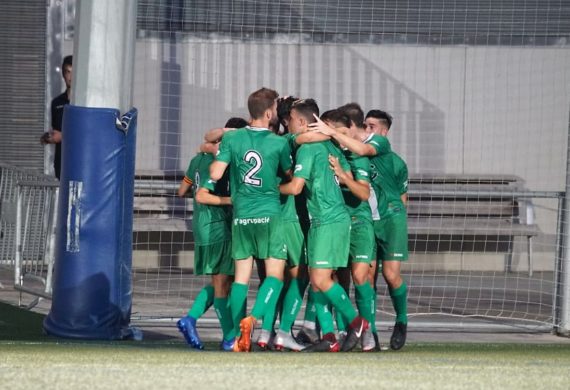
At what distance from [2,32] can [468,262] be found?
7.26m

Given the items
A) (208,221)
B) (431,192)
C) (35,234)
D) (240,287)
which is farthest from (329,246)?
(35,234)

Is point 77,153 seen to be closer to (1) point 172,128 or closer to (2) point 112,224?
(2) point 112,224

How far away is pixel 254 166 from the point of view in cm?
1002

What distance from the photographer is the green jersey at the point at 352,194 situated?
10.4 meters

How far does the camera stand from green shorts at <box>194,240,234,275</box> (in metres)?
10.6

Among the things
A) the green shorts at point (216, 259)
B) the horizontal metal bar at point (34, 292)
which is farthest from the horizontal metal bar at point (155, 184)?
the green shorts at point (216, 259)

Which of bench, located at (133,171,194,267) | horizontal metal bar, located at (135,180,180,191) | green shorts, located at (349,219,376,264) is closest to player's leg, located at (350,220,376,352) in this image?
green shorts, located at (349,219,376,264)

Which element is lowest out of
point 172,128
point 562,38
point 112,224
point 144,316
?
point 144,316

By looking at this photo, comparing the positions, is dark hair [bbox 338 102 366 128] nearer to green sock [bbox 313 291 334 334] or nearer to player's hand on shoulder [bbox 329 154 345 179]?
player's hand on shoulder [bbox 329 154 345 179]

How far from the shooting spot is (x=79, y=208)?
1132cm

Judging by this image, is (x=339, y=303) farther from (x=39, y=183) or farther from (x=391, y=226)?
(x=39, y=183)

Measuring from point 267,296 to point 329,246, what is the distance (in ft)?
1.85

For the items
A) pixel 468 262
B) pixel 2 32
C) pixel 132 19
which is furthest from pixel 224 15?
pixel 2 32

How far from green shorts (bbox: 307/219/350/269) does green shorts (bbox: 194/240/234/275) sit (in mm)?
811
